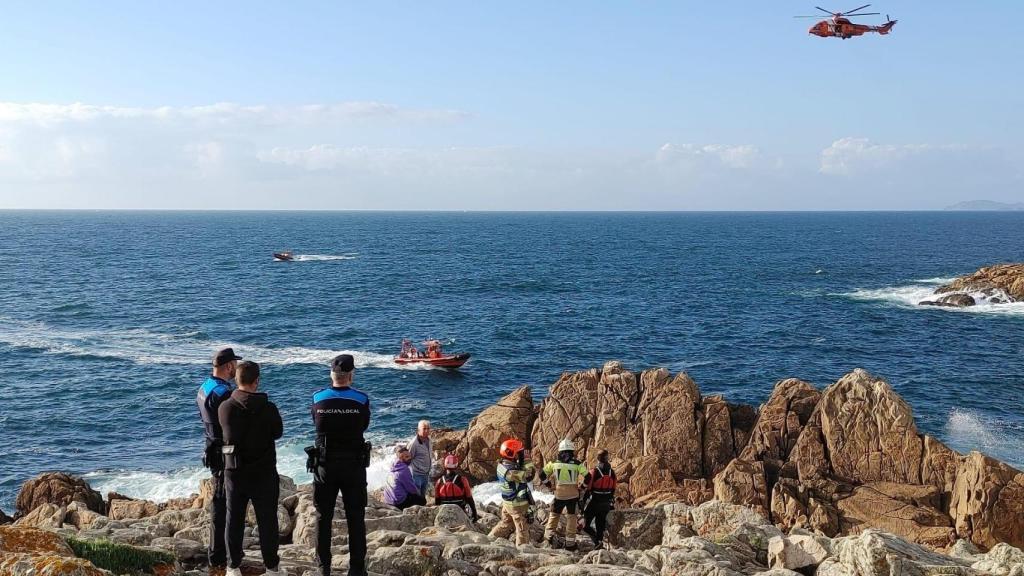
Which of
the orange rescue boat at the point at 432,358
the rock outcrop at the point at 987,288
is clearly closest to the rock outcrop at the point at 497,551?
the orange rescue boat at the point at 432,358

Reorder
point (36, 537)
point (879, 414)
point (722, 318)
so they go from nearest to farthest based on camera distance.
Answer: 1. point (36, 537)
2. point (879, 414)
3. point (722, 318)

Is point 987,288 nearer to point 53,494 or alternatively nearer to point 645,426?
point 645,426

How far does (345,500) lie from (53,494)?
17750 millimetres

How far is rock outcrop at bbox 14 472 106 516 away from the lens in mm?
21109

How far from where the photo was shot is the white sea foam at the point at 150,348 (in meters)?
45.5

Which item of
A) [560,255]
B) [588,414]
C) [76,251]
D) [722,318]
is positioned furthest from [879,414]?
[76,251]

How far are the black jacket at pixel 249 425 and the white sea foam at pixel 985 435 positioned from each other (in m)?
29.6

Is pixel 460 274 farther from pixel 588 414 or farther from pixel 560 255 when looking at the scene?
pixel 588 414

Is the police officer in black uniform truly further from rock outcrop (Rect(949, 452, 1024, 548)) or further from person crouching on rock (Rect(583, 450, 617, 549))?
rock outcrop (Rect(949, 452, 1024, 548))

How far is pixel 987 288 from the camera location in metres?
64.9

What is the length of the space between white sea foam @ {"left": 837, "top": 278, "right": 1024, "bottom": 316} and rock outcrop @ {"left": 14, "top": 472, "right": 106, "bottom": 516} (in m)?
62.5

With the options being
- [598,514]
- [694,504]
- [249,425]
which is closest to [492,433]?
[694,504]

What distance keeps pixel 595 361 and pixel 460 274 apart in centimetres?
5028

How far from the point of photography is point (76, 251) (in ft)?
391
